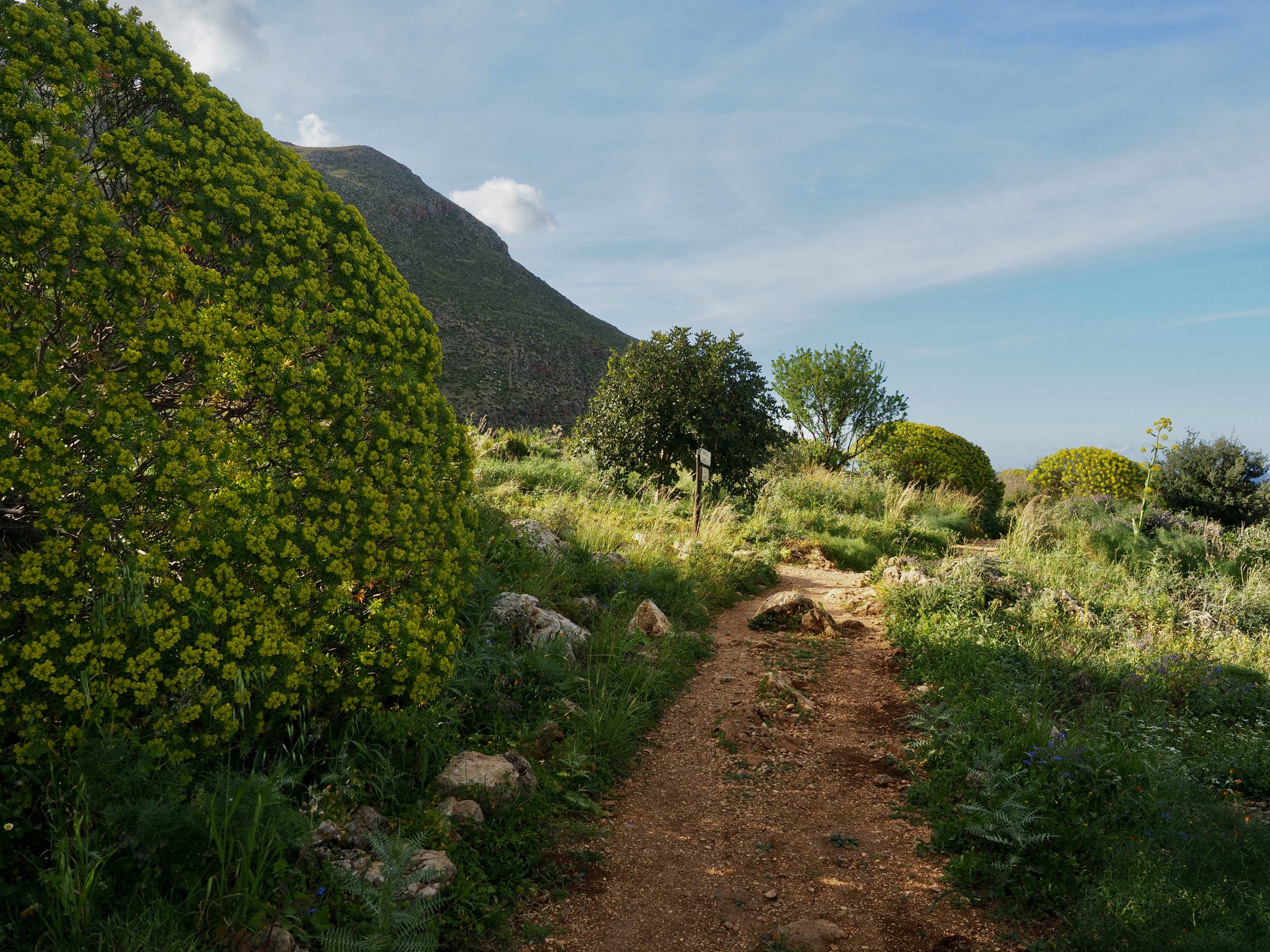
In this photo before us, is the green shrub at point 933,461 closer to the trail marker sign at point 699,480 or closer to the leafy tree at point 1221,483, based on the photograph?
the leafy tree at point 1221,483

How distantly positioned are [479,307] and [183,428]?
139 feet

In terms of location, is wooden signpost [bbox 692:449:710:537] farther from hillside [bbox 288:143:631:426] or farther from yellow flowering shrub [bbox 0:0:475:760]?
hillside [bbox 288:143:631:426]

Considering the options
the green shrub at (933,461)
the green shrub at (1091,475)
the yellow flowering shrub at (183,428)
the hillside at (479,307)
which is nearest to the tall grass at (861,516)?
the green shrub at (933,461)

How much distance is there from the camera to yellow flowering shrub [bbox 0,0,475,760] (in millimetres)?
2668

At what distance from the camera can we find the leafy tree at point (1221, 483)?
16.0 meters

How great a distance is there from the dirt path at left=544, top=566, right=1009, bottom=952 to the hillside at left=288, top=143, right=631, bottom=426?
85.5 feet

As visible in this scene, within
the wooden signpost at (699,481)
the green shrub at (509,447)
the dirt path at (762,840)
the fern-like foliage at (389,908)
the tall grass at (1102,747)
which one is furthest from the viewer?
the green shrub at (509,447)

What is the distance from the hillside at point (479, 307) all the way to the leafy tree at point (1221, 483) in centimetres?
2300

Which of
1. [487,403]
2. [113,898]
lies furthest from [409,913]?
[487,403]

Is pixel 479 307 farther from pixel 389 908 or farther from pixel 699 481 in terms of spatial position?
pixel 389 908

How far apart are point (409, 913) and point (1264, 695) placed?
6.26 m

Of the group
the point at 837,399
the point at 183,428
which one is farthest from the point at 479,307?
the point at 183,428

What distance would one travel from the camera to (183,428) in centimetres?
293

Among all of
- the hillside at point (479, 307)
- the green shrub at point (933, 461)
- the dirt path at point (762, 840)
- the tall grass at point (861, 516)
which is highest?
the hillside at point (479, 307)
